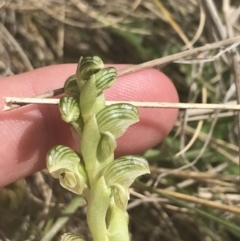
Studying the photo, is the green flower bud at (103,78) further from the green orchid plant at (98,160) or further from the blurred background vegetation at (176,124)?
the blurred background vegetation at (176,124)

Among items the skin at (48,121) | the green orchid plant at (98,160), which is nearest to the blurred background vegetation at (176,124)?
the skin at (48,121)

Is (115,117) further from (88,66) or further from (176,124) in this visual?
(176,124)

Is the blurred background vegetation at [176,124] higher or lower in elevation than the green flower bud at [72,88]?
lower

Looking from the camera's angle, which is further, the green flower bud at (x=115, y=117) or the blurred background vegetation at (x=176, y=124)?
the blurred background vegetation at (x=176, y=124)

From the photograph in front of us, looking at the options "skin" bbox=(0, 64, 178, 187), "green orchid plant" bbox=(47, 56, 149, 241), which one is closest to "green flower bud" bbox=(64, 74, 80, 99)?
"green orchid plant" bbox=(47, 56, 149, 241)

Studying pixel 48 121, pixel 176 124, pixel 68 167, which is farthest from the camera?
pixel 176 124

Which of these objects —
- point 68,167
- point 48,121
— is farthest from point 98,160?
point 48,121
